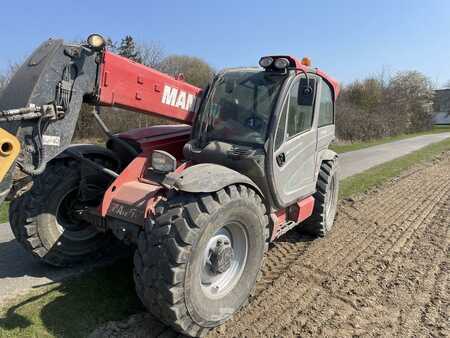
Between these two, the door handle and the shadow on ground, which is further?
the door handle

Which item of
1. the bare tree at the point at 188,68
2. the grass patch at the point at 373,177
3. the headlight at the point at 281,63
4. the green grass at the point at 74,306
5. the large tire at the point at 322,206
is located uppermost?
the bare tree at the point at 188,68

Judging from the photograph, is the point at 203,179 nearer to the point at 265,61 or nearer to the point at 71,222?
the point at 265,61

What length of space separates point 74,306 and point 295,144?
2829 millimetres

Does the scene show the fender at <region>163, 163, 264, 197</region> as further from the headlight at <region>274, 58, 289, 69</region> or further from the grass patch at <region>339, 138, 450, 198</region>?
the grass patch at <region>339, 138, 450, 198</region>

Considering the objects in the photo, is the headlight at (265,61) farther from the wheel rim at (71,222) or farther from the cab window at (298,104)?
the wheel rim at (71,222)

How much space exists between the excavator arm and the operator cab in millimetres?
911

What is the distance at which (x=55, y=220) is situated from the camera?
419 cm

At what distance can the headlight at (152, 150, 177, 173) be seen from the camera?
11.6ft

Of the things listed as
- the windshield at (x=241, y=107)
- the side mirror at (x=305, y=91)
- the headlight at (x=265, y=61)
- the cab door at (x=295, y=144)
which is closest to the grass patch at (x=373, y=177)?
the cab door at (x=295, y=144)

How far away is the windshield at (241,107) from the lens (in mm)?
4070

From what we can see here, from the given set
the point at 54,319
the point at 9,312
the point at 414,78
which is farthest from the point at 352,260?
the point at 414,78

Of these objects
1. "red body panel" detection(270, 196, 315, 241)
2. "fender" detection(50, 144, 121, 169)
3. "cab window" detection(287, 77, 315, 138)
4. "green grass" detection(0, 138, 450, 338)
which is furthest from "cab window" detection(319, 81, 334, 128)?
"green grass" detection(0, 138, 450, 338)

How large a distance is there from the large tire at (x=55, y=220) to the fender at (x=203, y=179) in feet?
5.14

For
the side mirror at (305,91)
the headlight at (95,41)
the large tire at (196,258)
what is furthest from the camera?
the side mirror at (305,91)
